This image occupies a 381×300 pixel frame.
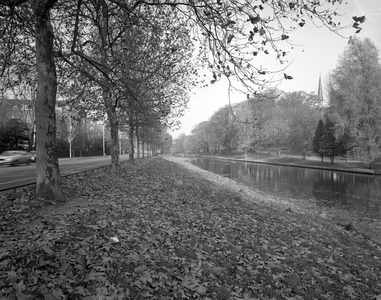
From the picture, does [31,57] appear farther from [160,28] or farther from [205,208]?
[205,208]

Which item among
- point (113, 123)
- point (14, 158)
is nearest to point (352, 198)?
point (113, 123)

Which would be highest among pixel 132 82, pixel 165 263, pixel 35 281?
pixel 132 82

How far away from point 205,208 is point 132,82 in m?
6.24

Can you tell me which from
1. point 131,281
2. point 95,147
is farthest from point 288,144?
point 131,281

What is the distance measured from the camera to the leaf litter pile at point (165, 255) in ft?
11.3

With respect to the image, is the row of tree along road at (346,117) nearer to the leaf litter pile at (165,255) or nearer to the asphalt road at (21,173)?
the leaf litter pile at (165,255)

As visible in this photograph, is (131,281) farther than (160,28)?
No

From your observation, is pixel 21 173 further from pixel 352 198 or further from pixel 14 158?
pixel 352 198

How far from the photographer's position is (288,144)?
55969 millimetres

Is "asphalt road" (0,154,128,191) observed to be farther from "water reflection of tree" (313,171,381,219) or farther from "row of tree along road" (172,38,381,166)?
"water reflection of tree" (313,171,381,219)

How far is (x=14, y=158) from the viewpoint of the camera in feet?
78.8

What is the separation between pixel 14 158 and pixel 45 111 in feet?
70.7

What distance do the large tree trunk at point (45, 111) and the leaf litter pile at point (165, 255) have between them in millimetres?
704

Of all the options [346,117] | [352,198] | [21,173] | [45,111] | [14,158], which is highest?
[346,117]
